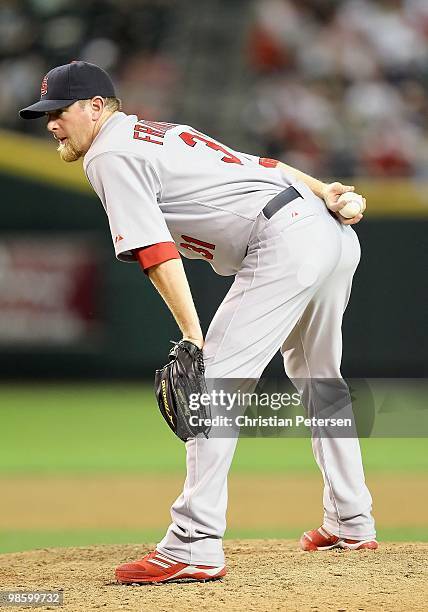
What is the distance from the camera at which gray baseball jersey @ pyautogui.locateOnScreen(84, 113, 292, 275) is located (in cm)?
332

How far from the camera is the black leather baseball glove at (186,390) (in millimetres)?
3350

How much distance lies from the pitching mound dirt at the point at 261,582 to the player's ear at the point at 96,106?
1.54 metres

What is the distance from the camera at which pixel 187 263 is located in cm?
954

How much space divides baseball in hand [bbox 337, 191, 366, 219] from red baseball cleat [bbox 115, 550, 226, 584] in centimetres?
125

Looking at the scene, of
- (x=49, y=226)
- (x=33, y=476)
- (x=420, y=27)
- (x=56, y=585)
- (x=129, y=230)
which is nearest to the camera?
(x=129, y=230)

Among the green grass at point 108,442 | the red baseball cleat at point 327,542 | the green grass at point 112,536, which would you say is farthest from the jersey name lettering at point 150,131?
the green grass at point 108,442

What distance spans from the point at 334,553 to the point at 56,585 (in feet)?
3.30

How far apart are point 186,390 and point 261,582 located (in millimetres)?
676

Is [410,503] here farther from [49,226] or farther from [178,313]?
[49,226]

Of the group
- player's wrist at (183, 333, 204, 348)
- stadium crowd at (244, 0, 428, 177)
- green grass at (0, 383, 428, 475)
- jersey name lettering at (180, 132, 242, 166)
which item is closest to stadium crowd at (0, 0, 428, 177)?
stadium crowd at (244, 0, 428, 177)

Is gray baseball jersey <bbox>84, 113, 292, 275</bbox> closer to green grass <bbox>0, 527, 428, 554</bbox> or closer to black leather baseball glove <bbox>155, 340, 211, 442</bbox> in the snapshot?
black leather baseball glove <bbox>155, 340, 211, 442</bbox>

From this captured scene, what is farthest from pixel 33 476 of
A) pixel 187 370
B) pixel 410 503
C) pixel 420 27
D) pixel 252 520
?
pixel 420 27

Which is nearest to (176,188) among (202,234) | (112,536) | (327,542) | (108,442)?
(202,234)

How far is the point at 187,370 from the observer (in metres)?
3.35
